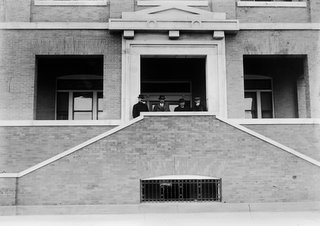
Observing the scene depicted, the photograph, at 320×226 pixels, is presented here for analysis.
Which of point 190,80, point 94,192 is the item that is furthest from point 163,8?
point 94,192

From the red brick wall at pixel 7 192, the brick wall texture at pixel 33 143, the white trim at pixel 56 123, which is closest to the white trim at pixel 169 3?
the white trim at pixel 56 123

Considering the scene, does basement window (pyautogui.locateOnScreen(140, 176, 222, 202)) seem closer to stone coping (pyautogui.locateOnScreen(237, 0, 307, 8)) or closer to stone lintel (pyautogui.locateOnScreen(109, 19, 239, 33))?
stone lintel (pyautogui.locateOnScreen(109, 19, 239, 33))

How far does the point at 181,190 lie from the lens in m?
11.2

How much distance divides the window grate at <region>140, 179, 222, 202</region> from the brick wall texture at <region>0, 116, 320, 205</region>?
0.78ft

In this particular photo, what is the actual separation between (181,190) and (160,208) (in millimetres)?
820

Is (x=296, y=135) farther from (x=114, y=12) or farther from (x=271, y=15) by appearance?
(x=114, y=12)

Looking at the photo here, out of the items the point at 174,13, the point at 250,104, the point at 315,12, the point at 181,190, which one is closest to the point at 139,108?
the point at 181,190

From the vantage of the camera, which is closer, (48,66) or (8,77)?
(8,77)

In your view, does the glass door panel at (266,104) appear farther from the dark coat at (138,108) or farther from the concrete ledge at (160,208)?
the concrete ledge at (160,208)

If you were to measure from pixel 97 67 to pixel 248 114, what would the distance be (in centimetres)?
621

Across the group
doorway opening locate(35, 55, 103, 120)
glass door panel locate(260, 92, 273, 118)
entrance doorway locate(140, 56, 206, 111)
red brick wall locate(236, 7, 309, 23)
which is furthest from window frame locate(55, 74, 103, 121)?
glass door panel locate(260, 92, 273, 118)

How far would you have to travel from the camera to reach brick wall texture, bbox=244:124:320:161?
1321cm

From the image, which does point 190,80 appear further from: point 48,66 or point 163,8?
point 48,66

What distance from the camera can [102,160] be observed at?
1102 centimetres
